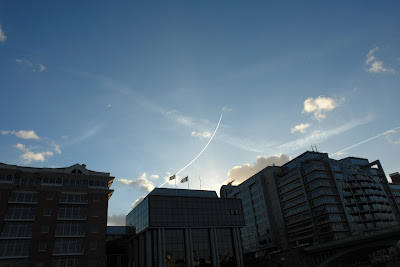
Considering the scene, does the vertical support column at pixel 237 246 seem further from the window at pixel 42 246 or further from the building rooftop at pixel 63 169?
the window at pixel 42 246

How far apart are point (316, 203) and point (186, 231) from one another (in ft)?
220

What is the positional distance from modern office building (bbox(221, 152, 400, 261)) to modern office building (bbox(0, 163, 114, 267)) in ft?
262

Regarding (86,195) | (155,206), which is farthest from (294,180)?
(86,195)

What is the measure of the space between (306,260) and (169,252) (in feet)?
179

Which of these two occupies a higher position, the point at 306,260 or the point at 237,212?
the point at 237,212

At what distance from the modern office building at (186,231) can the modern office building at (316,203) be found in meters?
41.3

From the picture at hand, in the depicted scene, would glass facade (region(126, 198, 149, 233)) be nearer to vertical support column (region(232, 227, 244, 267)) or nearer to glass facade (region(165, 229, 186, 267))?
glass facade (region(165, 229, 186, 267))

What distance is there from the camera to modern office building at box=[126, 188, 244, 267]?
86000mm

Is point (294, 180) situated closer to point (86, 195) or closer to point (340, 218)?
point (340, 218)

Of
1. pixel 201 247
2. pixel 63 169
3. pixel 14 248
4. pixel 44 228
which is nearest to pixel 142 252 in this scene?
pixel 201 247

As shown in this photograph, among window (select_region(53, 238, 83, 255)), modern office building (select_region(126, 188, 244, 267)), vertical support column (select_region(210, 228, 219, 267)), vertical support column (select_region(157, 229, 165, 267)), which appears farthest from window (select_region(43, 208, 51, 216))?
vertical support column (select_region(210, 228, 219, 267))

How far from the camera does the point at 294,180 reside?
142 m

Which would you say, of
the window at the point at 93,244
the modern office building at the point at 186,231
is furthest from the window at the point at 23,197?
the modern office building at the point at 186,231

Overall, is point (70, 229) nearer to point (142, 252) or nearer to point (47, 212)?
point (47, 212)
